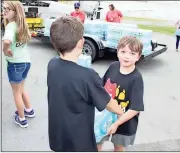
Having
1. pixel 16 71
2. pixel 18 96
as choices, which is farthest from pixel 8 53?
pixel 18 96

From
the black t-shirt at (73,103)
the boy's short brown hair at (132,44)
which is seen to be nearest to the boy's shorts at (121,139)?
the black t-shirt at (73,103)

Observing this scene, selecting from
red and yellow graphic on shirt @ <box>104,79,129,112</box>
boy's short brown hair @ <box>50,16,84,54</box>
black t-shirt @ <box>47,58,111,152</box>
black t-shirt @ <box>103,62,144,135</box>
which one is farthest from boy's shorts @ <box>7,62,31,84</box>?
boy's short brown hair @ <box>50,16,84,54</box>

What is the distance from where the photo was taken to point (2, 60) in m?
7.86

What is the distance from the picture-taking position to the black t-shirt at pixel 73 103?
5.92 feet

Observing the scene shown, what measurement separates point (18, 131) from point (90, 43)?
4.24 metres

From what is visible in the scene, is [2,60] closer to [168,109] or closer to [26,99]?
[26,99]

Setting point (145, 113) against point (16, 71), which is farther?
point (145, 113)

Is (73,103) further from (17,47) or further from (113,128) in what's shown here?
(17,47)

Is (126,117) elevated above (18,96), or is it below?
above

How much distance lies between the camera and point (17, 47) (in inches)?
145

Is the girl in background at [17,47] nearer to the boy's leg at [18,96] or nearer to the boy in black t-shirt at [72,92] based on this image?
the boy's leg at [18,96]

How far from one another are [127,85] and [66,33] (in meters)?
0.76

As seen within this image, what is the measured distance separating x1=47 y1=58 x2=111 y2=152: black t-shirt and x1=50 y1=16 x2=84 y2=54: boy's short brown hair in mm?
107

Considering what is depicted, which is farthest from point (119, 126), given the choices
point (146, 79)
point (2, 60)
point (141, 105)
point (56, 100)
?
point (2, 60)
